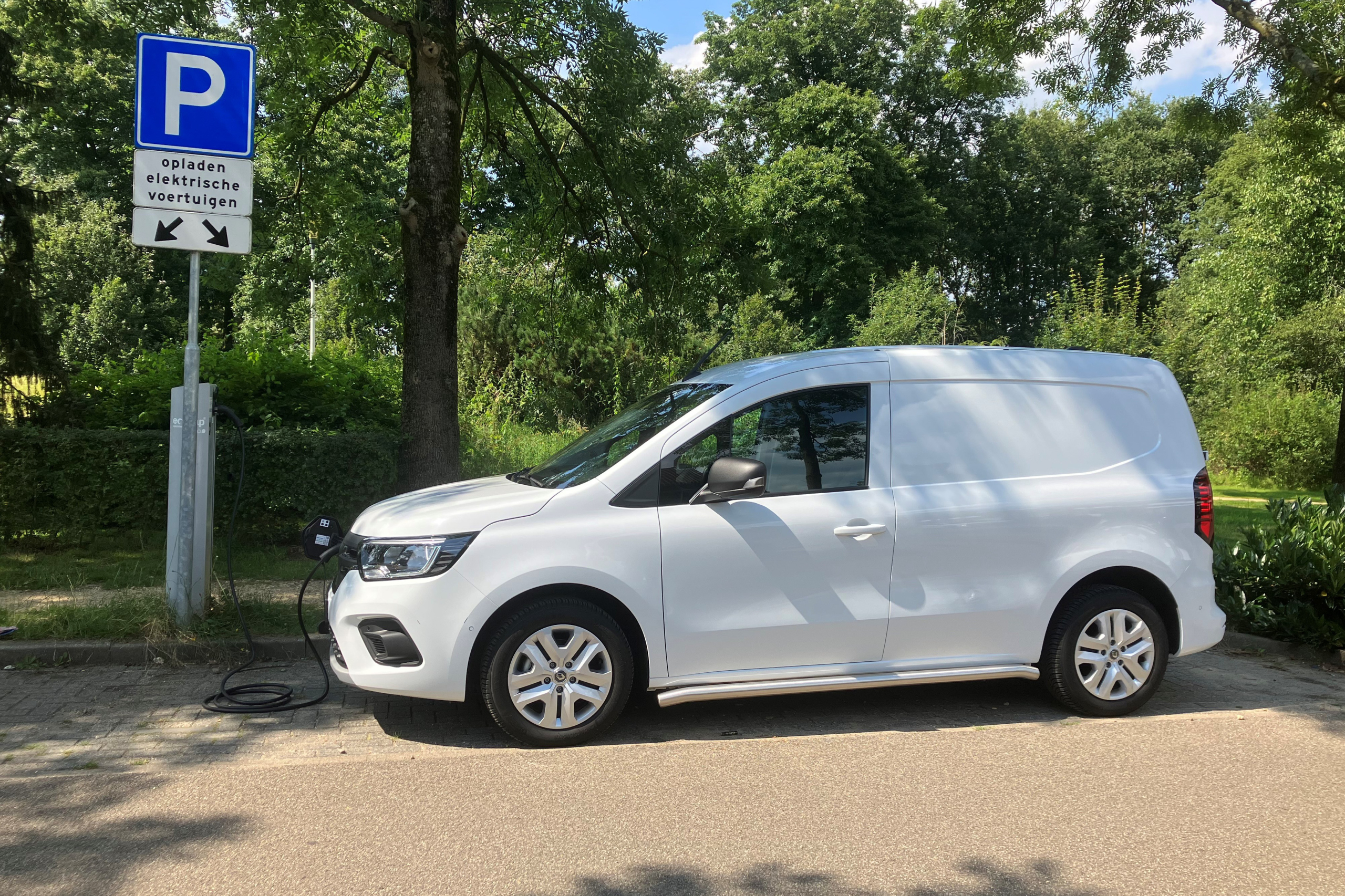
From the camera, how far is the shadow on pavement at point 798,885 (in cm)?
341

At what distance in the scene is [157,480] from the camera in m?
9.32

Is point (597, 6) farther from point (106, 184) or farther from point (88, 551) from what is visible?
point (106, 184)

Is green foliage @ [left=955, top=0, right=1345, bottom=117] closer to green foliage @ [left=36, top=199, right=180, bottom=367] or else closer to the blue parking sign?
the blue parking sign

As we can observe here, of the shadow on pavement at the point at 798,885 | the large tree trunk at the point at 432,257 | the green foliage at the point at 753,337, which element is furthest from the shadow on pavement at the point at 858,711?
the green foliage at the point at 753,337

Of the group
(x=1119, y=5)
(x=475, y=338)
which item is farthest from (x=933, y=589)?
(x=475, y=338)

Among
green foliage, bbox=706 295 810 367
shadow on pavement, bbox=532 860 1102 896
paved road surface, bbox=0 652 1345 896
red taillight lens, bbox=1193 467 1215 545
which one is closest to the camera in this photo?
shadow on pavement, bbox=532 860 1102 896

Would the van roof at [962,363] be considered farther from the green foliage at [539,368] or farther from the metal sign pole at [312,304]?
the green foliage at [539,368]

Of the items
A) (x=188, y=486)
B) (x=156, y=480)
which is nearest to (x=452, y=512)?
(x=188, y=486)

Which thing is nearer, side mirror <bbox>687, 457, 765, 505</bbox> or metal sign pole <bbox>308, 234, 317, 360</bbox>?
side mirror <bbox>687, 457, 765, 505</bbox>

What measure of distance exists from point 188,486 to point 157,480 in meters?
3.19

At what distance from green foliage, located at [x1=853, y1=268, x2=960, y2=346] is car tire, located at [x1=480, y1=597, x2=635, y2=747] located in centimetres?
1675

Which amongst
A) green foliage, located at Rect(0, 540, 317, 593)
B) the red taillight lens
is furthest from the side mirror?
green foliage, located at Rect(0, 540, 317, 593)

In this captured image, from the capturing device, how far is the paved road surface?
353 cm

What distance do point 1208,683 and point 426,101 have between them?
24.7ft
